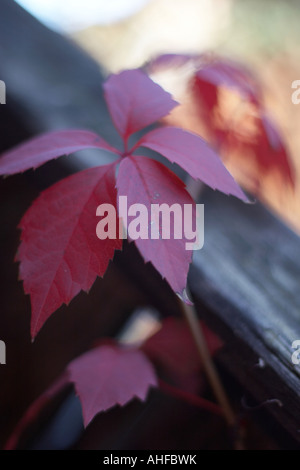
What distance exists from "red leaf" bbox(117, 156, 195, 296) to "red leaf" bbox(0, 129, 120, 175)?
73mm

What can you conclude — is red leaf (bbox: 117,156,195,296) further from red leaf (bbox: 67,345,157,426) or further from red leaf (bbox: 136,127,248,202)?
red leaf (bbox: 67,345,157,426)

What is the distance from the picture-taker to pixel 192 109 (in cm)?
82

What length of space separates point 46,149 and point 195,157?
18 cm

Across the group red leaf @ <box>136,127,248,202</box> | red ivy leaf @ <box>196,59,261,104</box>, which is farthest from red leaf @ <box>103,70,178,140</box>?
red ivy leaf @ <box>196,59,261,104</box>

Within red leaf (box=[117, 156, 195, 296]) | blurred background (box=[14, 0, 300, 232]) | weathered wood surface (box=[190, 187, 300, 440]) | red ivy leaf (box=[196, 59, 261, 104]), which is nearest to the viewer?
red leaf (box=[117, 156, 195, 296])

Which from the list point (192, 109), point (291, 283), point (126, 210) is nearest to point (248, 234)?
point (291, 283)

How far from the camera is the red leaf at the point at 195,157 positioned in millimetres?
408

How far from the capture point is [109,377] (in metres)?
0.52

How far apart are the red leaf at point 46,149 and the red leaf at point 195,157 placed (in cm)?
7

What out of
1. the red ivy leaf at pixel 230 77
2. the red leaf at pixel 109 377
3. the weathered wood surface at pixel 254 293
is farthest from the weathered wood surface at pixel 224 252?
the red ivy leaf at pixel 230 77

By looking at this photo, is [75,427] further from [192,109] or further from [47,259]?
[192,109]

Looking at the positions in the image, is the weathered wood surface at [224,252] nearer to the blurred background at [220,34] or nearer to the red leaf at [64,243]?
the red leaf at [64,243]

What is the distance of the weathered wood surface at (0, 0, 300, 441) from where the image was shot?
1.61 ft
